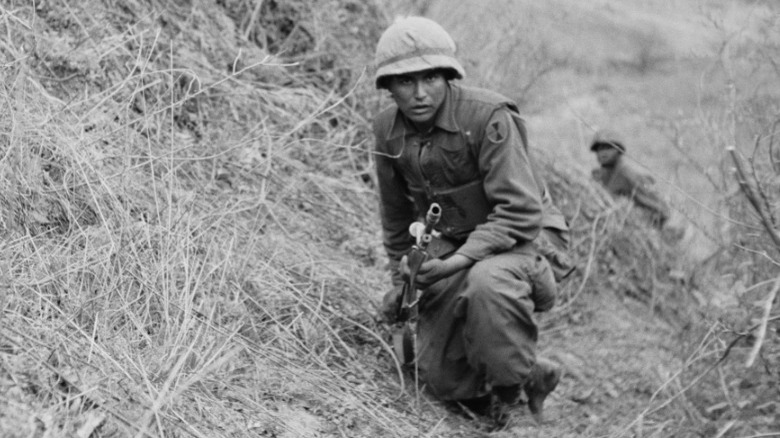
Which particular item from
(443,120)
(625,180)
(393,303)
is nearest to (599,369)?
(393,303)

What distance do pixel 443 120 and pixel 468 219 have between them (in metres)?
0.45

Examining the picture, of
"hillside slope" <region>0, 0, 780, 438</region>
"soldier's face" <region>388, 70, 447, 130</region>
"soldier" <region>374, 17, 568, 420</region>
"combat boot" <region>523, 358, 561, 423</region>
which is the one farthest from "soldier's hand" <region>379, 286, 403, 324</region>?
"soldier's face" <region>388, 70, 447, 130</region>

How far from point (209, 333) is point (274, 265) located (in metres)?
1.04

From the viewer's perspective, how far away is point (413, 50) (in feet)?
16.1

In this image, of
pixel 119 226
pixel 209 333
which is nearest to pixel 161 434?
pixel 209 333

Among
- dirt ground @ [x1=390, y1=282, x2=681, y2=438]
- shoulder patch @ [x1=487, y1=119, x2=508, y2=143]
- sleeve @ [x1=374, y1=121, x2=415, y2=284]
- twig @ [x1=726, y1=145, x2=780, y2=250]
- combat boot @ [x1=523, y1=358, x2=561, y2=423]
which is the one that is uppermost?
twig @ [x1=726, y1=145, x2=780, y2=250]

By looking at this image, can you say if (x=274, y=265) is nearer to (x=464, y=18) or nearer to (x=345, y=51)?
(x=345, y=51)

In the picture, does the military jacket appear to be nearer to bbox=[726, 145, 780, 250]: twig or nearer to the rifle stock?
the rifle stock

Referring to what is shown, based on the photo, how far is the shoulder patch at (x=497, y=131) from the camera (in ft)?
16.0

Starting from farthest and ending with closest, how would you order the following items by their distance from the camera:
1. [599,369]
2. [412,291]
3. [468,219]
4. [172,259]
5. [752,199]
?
1. [599,369]
2. [468,219]
3. [412,291]
4. [172,259]
5. [752,199]

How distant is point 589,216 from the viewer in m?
7.74

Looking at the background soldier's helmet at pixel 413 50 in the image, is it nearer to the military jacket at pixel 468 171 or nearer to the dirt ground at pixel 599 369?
the military jacket at pixel 468 171

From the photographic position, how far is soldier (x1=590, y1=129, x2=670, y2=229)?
8.12 meters

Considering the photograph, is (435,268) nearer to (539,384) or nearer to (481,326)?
(481,326)
